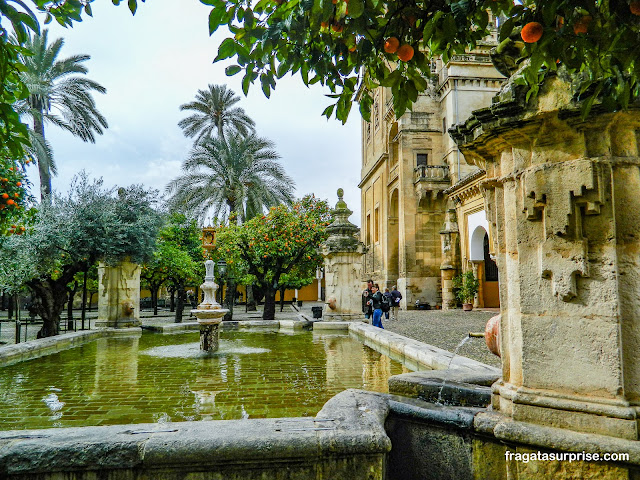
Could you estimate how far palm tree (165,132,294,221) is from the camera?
23531 millimetres

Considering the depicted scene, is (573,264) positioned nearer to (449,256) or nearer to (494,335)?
(494,335)

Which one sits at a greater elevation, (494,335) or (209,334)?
(494,335)

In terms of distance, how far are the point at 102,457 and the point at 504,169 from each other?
10.2 ft

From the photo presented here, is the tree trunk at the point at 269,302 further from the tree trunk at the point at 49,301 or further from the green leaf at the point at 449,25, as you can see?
the green leaf at the point at 449,25

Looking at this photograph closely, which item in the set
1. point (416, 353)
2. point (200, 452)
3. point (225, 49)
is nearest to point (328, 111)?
point (225, 49)

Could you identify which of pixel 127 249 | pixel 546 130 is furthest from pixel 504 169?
pixel 127 249

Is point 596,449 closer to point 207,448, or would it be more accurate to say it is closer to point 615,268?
point 615,268

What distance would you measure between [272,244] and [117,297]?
17.5 feet

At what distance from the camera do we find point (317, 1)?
1824mm

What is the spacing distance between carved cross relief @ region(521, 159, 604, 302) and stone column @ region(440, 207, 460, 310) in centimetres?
2167

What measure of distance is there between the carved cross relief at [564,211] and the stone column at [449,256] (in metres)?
21.7

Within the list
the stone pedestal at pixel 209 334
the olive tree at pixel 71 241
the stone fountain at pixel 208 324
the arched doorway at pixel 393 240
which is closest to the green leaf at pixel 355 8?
the stone fountain at pixel 208 324

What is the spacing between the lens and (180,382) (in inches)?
222

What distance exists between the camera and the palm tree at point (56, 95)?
17469 millimetres
